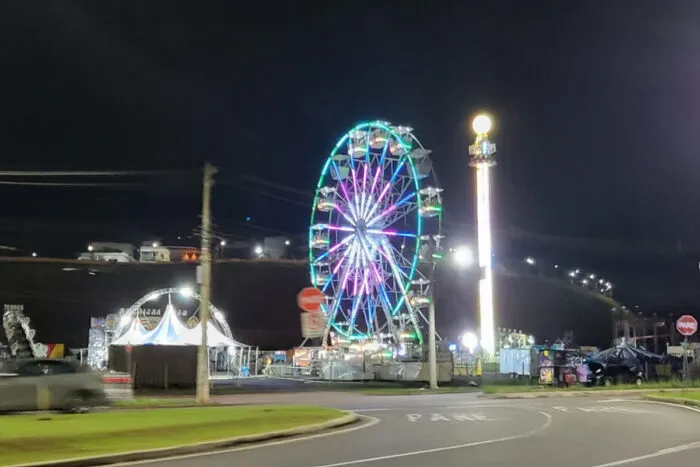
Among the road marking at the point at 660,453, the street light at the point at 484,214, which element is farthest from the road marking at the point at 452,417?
the street light at the point at 484,214

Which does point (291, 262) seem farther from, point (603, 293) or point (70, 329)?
point (603, 293)

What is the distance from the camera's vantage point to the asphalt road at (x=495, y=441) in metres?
11.8

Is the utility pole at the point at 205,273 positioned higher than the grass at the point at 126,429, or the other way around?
the utility pole at the point at 205,273

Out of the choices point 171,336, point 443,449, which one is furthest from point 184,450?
point 171,336

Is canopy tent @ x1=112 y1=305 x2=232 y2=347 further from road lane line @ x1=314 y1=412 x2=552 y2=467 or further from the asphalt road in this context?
road lane line @ x1=314 y1=412 x2=552 y2=467

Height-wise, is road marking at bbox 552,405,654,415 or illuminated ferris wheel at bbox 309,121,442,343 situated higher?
illuminated ferris wheel at bbox 309,121,442,343

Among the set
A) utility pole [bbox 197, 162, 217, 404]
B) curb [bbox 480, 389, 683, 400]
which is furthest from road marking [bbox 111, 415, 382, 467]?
curb [bbox 480, 389, 683, 400]

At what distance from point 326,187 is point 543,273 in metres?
120

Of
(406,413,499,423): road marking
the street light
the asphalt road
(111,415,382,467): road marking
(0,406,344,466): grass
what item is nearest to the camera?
the asphalt road

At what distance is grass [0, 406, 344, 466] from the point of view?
12.3 m

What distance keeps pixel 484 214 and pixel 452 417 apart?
52808 mm

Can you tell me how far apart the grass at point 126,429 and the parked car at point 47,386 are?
1828mm

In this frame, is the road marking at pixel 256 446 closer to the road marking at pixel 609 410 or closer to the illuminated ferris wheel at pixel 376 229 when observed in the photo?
the road marking at pixel 609 410

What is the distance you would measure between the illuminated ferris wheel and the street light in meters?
16.4
